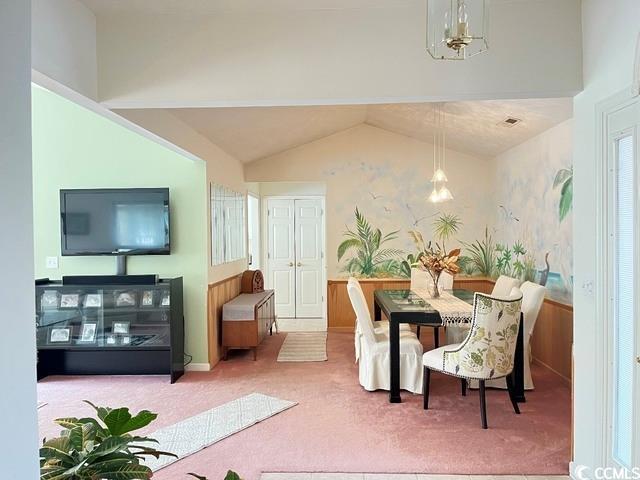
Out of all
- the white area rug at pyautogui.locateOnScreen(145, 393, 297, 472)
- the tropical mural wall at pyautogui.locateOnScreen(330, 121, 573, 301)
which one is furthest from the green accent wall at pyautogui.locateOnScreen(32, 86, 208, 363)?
the tropical mural wall at pyautogui.locateOnScreen(330, 121, 573, 301)

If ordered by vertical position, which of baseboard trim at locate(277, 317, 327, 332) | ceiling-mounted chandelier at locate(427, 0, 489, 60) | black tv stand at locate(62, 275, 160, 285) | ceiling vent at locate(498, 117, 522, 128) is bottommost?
baseboard trim at locate(277, 317, 327, 332)

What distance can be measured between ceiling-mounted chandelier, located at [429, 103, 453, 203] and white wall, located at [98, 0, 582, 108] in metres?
2.20

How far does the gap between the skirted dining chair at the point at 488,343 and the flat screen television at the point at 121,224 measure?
3.00 metres

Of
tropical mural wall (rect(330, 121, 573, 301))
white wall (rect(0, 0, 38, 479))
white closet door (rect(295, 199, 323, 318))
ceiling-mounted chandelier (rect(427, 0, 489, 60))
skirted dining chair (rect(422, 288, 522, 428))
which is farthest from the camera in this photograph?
white closet door (rect(295, 199, 323, 318))

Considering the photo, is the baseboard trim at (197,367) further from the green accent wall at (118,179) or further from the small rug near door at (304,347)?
the small rug near door at (304,347)

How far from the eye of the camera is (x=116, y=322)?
4582 mm

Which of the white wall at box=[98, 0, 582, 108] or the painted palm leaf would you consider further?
the painted palm leaf

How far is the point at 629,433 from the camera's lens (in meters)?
2.11

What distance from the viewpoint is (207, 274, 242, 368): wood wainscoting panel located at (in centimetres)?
486

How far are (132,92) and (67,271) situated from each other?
3010 mm

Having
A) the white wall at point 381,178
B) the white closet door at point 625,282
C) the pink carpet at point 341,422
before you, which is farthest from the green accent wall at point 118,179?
the white closet door at point 625,282

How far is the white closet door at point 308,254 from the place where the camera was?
25.6ft

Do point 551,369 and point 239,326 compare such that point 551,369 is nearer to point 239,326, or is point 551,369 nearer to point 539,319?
point 539,319

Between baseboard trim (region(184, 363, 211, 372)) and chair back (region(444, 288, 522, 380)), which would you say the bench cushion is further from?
chair back (region(444, 288, 522, 380))
